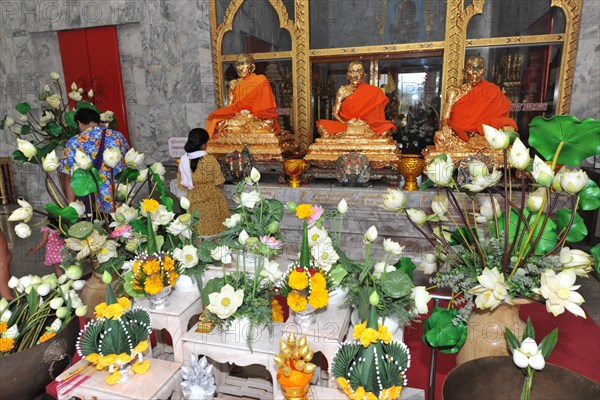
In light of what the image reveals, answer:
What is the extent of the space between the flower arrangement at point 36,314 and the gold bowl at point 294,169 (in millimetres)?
2573

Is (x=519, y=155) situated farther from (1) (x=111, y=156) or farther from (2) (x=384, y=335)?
(1) (x=111, y=156)

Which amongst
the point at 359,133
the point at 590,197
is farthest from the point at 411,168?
the point at 590,197

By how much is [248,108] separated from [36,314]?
3274 millimetres

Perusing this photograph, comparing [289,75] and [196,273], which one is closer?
[196,273]

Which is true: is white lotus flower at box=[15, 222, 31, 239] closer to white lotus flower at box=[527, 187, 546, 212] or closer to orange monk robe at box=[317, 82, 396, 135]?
white lotus flower at box=[527, 187, 546, 212]

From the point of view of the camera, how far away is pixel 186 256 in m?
1.58

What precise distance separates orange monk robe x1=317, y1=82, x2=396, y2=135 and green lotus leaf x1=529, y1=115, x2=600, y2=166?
3.01m

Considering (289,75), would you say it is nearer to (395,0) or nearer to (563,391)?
(395,0)

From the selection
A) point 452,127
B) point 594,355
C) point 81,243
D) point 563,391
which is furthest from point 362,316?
point 452,127

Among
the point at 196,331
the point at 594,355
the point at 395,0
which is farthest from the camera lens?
the point at 395,0

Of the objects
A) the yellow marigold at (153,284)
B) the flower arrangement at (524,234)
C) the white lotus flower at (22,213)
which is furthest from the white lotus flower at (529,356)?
the white lotus flower at (22,213)

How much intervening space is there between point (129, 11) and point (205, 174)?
11.4ft

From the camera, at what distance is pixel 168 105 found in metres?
5.50

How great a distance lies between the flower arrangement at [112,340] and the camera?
1185 mm
